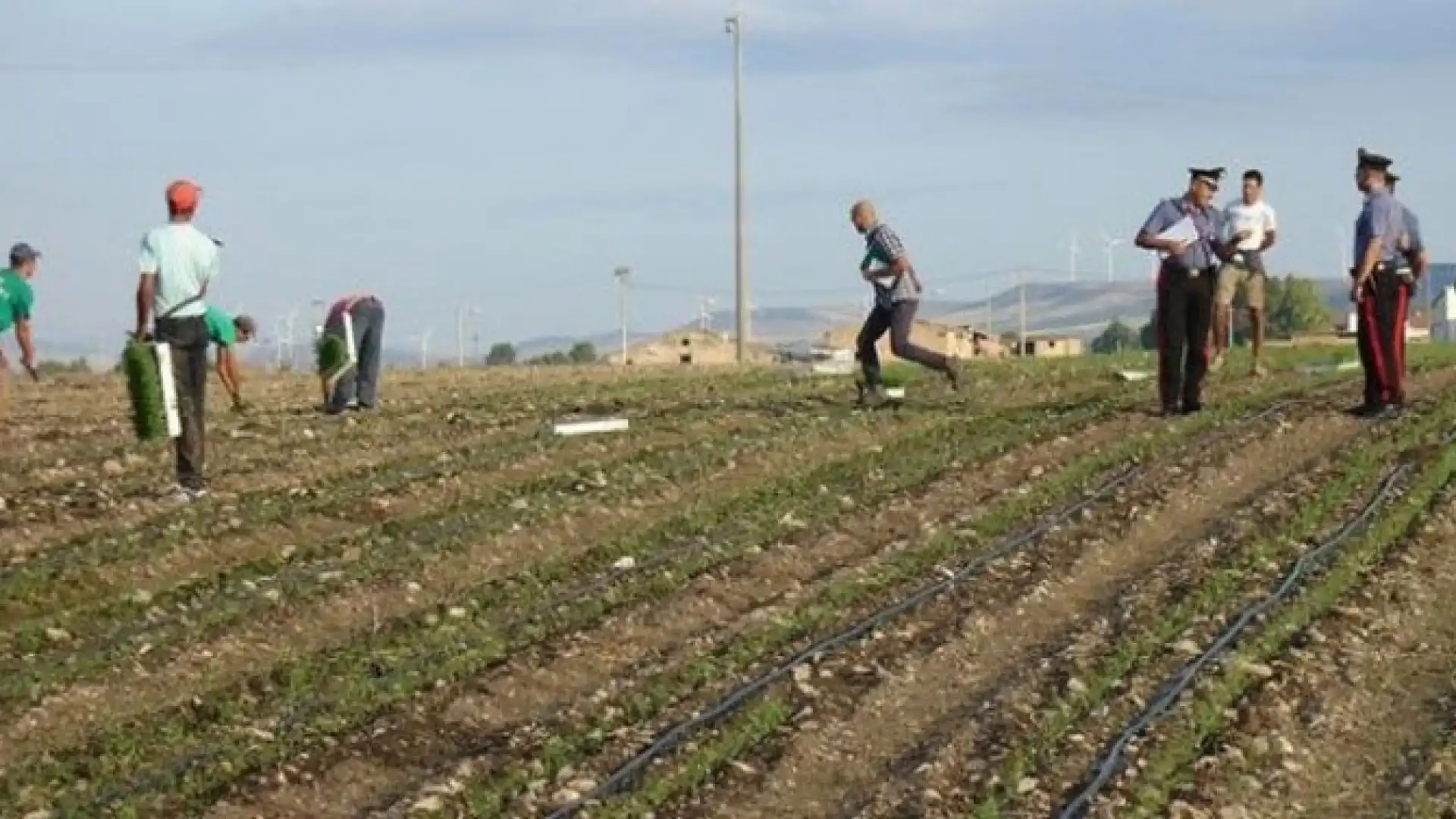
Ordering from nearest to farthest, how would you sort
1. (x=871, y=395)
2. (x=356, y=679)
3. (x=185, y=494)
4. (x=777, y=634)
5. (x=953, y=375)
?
(x=356, y=679) < (x=777, y=634) < (x=185, y=494) < (x=871, y=395) < (x=953, y=375)

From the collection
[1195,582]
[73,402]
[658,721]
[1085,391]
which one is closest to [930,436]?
[1085,391]

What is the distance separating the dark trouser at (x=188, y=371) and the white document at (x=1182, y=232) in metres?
6.67

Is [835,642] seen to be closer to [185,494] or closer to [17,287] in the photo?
[185,494]

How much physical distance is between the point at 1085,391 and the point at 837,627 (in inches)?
415

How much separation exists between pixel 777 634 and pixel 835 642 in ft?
1.15

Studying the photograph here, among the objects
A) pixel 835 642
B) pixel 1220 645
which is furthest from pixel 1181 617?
pixel 835 642

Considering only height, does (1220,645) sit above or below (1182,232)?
below

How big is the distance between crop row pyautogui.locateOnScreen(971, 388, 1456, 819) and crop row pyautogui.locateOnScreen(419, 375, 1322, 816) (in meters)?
1.12

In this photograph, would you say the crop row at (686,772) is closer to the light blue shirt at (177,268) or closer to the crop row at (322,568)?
the crop row at (322,568)

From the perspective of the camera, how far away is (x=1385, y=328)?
1834 cm

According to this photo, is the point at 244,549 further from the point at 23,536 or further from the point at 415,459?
the point at 415,459

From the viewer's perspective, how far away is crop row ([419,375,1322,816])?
9242mm

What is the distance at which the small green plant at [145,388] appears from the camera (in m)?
15.0

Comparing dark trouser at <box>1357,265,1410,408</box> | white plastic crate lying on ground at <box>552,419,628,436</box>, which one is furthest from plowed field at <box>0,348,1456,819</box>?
dark trouser at <box>1357,265,1410,408</box>
